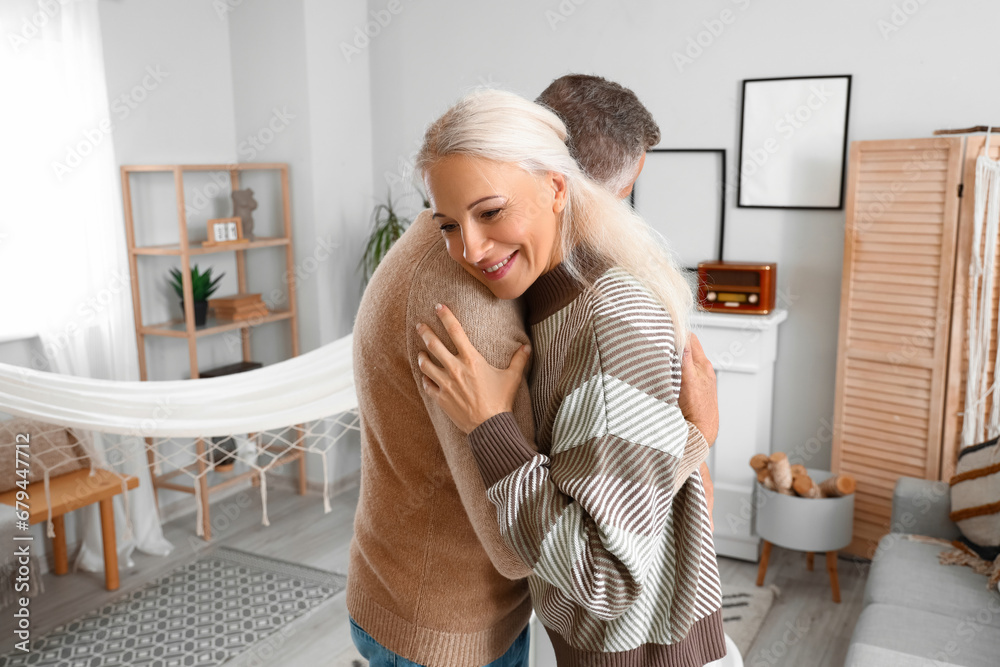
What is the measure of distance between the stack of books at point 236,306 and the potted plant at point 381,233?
1.76 feet

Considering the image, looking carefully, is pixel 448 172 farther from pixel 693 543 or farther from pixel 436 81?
pixel 436 81

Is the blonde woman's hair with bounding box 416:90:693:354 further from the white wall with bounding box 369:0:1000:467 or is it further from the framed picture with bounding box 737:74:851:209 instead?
the framed picture with bounding box 737:74:851:209

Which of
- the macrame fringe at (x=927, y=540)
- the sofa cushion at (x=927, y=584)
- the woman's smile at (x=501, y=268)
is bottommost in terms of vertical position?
the sofa cushion at (x=927, y=584)

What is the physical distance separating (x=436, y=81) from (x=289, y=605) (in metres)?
2.54

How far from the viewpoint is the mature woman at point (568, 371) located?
0.91 metres

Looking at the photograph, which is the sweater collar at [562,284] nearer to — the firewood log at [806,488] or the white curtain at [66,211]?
the firewood log at [806,488]

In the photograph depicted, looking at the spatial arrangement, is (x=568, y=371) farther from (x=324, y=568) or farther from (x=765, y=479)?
(x=324, y=568)

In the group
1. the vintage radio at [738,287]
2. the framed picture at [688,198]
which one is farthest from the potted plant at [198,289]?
the vintage radio at [738,287]

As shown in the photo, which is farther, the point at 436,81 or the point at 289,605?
the point at 436,81

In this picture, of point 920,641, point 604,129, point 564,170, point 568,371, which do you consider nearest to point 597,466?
point 568,371

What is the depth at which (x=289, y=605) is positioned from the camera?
9.77 feet

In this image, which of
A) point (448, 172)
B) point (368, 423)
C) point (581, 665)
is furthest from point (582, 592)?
point (448, 172)

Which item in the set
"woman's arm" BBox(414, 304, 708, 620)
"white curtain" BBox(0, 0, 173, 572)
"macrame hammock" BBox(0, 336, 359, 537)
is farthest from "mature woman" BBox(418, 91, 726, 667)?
"white curtain" BBox(0, 0, 173, 572)

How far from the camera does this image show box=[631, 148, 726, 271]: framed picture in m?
3.42
